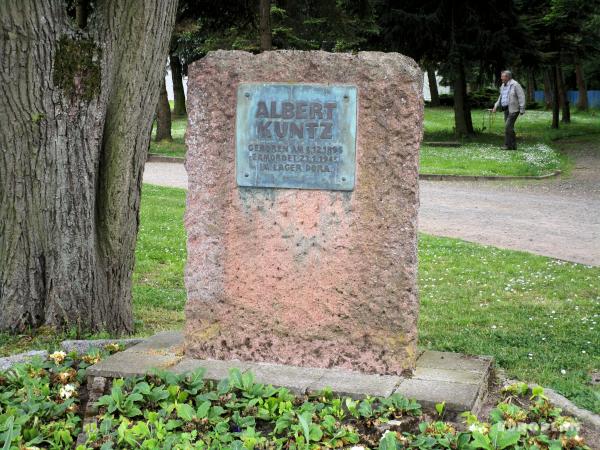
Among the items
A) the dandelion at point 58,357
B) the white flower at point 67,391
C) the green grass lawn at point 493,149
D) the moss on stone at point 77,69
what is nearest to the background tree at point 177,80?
the green grass lawn at point 493,149

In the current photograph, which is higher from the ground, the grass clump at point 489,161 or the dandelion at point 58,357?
the grass clump at point 489,161

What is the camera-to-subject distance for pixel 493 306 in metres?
7.88

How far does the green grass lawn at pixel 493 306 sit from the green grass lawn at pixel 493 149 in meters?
9.03

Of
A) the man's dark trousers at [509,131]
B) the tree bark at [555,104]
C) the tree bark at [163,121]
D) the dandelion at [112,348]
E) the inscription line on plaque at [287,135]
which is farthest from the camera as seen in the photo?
the tree bark at [555,104]

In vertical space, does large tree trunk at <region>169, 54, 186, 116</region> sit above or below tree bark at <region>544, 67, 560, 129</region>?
above

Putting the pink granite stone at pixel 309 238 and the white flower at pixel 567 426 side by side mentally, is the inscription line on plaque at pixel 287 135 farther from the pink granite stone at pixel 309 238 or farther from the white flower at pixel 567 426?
the white flower at pixel 567 426

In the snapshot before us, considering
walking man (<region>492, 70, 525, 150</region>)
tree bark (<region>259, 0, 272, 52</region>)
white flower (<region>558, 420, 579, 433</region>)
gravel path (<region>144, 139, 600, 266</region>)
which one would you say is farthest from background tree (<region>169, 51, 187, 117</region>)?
white flower (<region>558, 420, 579, 433</region>)

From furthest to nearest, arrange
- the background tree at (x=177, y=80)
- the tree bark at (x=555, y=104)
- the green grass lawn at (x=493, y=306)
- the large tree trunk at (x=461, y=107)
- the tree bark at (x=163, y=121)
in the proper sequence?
the background tree at (x=177, y=80) < the tree bark at (x=555, y=104) < the large tree trunk at (x=461, y=107) < the tree bark at (x=163, y=121) < the green grass lawn at (x=493, y=306)

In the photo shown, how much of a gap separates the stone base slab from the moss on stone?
2.03 m

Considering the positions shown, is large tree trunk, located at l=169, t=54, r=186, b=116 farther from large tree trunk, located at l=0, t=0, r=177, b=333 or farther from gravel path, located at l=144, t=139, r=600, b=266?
large tree trunk, located at l=0, t=0, r=177, b=333

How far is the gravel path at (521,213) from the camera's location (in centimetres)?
1136

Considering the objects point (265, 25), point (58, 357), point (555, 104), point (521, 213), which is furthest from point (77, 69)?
point (555, 104)

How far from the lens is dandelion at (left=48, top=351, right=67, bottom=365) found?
5137 millimetres

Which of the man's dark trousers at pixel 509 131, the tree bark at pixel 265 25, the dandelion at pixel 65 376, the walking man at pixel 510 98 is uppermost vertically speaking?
the tree bark at pixel 265 25
